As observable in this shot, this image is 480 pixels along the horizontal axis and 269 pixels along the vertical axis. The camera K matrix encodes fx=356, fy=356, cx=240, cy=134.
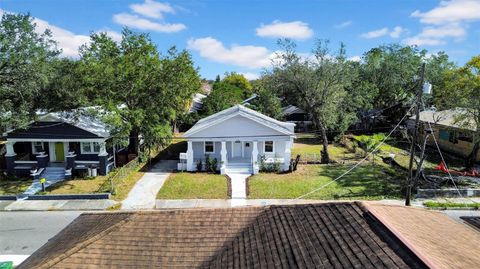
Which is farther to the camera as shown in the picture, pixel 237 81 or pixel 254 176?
pixel 237 81

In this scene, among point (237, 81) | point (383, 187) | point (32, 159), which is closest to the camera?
point (383, 187)

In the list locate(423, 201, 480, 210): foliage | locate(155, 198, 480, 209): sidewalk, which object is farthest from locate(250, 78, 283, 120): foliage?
locate(423, 201, 480, 210): foliage

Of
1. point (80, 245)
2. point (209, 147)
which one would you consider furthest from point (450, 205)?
point (80, 245)

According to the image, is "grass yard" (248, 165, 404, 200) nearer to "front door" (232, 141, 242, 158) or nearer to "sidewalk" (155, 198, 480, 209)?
"sidewalk" (155, 198, 480, 209)

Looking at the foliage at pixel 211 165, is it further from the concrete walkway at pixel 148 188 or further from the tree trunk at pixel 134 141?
the tree trunk at pixel 134 141

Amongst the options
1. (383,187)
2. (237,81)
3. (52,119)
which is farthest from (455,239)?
(237,81)

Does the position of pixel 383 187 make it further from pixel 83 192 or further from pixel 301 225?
pixel 83 192
